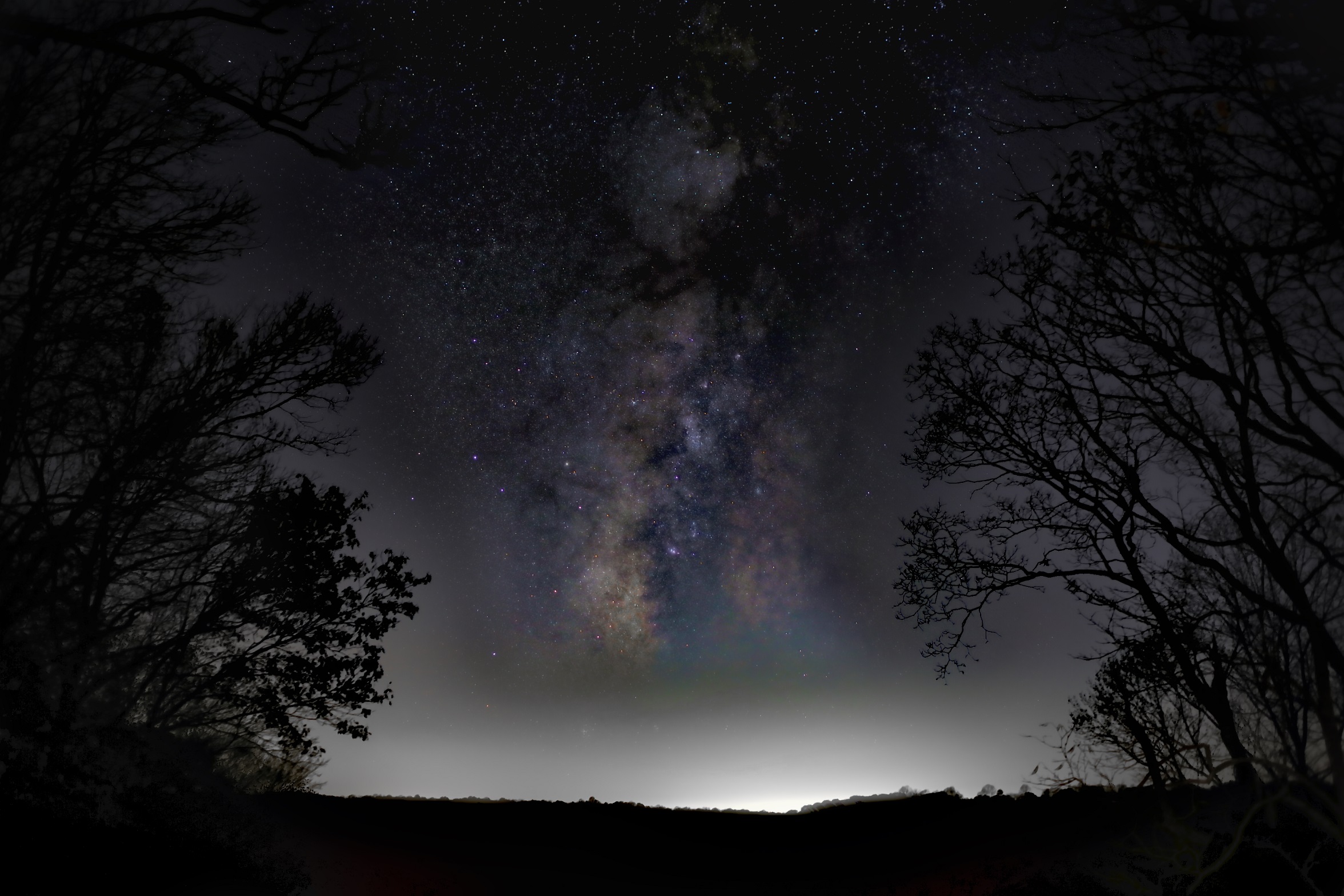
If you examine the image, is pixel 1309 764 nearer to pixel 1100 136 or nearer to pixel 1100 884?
pixel 1100 136

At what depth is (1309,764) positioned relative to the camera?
454 centimetres

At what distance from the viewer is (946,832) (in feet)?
41.0

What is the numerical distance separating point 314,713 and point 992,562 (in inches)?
439

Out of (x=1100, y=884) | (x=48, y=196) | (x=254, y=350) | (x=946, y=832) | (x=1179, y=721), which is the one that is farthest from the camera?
(x=1179, y=721)

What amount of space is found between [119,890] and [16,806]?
1314 mm

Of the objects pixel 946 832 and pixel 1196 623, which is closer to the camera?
pixel 1196 623

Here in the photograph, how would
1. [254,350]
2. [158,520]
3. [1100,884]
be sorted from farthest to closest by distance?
[254,350]
[158,520]
[1100,884]

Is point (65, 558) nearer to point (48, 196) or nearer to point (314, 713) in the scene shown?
point (48, 196)

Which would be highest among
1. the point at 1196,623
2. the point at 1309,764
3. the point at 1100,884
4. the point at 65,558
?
the point at 65,558

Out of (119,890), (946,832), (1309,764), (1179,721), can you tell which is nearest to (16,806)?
(119,890)

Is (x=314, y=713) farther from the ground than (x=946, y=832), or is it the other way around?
(x=314, y=713)

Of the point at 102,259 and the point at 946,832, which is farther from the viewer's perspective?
the point at 946,832

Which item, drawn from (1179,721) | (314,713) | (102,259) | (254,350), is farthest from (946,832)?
(102,259)

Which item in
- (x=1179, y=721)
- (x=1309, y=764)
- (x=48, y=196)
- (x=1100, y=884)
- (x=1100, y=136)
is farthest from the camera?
(x=1179, y=721)
